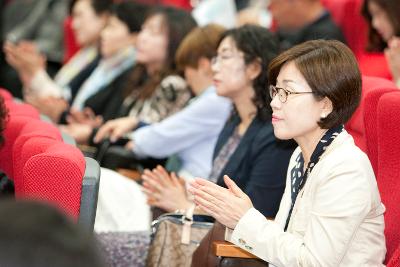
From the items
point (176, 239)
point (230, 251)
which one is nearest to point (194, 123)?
point (176, 239)

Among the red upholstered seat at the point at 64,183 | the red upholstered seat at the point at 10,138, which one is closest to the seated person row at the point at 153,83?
the red upholstered seat at the point at 10,138

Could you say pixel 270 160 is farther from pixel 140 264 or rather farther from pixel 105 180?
pixel 105 180

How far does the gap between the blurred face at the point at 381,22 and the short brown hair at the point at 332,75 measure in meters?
1.56

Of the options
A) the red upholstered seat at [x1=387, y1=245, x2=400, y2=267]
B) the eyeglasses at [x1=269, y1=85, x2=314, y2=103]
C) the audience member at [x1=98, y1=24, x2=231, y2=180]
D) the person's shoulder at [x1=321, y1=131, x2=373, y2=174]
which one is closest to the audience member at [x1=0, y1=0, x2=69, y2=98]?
the audience member at [x1=98, y1=24, x2=231, y2=180]

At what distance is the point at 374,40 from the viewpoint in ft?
12.8

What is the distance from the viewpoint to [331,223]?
2.01 m

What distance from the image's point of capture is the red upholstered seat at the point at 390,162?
222cm

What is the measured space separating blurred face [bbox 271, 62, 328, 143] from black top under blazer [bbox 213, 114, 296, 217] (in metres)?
0.57

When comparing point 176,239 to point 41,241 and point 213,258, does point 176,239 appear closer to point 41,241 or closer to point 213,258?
point 213,258

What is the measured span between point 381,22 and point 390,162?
5.25ft

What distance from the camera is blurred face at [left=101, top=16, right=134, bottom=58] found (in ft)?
16.4

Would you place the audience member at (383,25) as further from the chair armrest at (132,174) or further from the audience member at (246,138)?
the chair armrest at (132,174)

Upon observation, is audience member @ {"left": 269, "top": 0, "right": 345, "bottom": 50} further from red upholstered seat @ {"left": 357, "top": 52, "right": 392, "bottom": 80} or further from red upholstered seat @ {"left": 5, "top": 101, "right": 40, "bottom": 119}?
red upholstered seat @ {"left": 5, "top": 101, "right": 40, "bottom": 119}

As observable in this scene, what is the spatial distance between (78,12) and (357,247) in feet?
12.4
